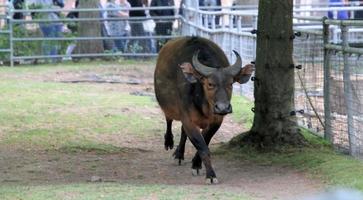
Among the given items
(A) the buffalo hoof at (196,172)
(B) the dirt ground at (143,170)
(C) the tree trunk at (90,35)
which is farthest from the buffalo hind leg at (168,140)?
(C) the tree trunk at (90,35)

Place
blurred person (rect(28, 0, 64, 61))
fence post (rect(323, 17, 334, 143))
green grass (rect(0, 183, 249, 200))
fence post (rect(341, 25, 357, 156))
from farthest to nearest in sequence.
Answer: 1. blurred person (rect(28, 0, 64, 61))
2. fence post (rect(323, 17, 334, 143))
3. fence post (rect(341, 25, 357, 156))
4. green grass (rect(0, 183, 249, 200))

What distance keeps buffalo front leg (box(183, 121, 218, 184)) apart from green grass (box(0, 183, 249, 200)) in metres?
0.34

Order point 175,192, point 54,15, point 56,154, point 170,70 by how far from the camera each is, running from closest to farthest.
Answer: point 175,192, point 170,70, point 56,154, point 54,15

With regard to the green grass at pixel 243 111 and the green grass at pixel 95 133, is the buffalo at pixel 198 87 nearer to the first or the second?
the green grass at pixel 95 133

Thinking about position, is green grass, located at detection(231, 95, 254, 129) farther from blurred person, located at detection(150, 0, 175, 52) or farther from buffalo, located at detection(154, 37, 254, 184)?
blurred person, located at detection(150, 0, 175, 52)

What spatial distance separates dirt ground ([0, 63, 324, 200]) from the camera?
7.75 m

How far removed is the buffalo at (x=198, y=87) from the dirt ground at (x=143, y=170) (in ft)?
1.08

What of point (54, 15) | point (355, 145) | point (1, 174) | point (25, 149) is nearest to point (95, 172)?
point (1, 174)

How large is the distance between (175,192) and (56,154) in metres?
3.22

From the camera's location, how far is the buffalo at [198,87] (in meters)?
8.05

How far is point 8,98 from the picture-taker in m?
14.8

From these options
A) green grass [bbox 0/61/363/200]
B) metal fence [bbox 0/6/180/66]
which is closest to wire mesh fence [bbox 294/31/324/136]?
green grass [bbox 0/61/363/200]

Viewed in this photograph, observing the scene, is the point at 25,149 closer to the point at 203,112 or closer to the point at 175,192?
the point at 203,112

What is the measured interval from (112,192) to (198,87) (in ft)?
5.71
